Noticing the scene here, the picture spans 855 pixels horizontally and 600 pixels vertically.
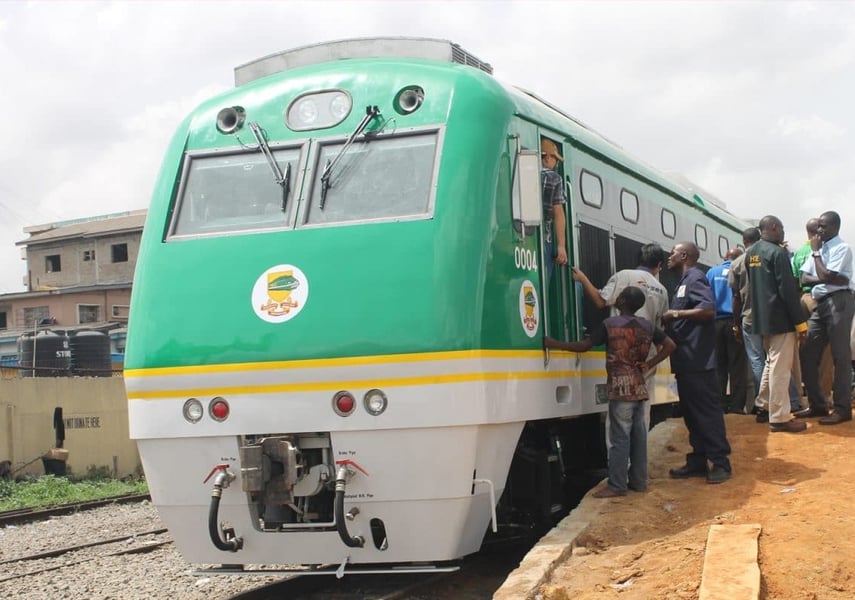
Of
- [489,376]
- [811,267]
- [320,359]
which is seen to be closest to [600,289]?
[811,267]

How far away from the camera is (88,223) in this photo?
50.0m

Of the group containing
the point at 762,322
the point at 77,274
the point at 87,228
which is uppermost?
the point at 87,228

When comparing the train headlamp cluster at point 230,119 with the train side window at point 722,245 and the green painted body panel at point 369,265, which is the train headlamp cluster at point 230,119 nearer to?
the green painted body panel at point 369,265

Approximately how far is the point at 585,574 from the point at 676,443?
12.0 ft

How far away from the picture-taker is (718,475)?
758 centimetres

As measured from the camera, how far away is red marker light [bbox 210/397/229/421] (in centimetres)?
621

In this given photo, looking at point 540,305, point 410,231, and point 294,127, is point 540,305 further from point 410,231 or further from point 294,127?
point 294,127

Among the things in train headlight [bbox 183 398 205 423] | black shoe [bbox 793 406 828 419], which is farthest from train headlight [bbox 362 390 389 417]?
black shoe [bbox 793 406 828 419]

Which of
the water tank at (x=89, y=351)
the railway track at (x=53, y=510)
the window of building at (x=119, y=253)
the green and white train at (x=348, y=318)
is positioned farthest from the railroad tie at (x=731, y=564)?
the window of building at (x=119, y=253)

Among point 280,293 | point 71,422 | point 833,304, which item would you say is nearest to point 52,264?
point 71,422

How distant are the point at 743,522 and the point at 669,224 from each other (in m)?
5.33

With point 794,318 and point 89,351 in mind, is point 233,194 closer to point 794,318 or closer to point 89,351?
point 794,318

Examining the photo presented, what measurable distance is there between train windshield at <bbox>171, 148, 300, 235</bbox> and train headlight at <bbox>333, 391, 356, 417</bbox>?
124 cm

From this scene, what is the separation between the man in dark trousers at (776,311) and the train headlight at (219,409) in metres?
4.74
